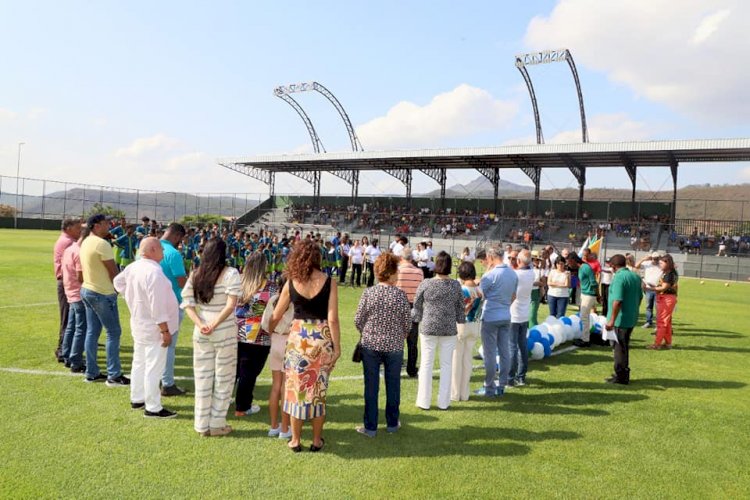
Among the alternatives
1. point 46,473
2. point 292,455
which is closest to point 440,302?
point 292,455

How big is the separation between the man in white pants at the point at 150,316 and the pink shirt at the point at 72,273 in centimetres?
148

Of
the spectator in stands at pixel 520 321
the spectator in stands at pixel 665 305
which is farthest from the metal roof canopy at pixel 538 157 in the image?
the spectator in stands at pixel 520 321

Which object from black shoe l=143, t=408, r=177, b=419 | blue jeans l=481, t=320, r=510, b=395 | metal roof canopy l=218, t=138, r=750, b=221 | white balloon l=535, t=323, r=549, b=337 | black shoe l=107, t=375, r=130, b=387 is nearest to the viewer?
black shoe l=143, t=408, r=177, b=419

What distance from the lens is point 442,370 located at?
5.64m

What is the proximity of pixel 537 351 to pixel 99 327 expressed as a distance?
5966mm

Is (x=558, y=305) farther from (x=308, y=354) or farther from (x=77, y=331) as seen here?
(x=77, y=331)

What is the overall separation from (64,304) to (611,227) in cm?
3422

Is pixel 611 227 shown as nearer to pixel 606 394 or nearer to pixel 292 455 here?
pixel 606 394

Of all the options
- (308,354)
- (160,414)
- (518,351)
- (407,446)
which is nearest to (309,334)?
(308,354)

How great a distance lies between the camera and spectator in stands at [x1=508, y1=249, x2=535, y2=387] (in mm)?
6457

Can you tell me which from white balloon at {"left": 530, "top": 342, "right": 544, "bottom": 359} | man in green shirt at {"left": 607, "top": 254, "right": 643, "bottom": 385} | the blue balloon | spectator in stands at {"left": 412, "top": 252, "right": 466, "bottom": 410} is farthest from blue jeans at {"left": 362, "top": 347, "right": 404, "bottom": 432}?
the blue balloon

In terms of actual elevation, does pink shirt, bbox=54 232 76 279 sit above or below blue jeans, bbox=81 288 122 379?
above

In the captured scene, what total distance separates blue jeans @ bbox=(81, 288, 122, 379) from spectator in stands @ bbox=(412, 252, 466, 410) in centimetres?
328

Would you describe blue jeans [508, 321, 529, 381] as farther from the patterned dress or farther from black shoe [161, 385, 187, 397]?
black shoe [161, 385, 187, 397]
